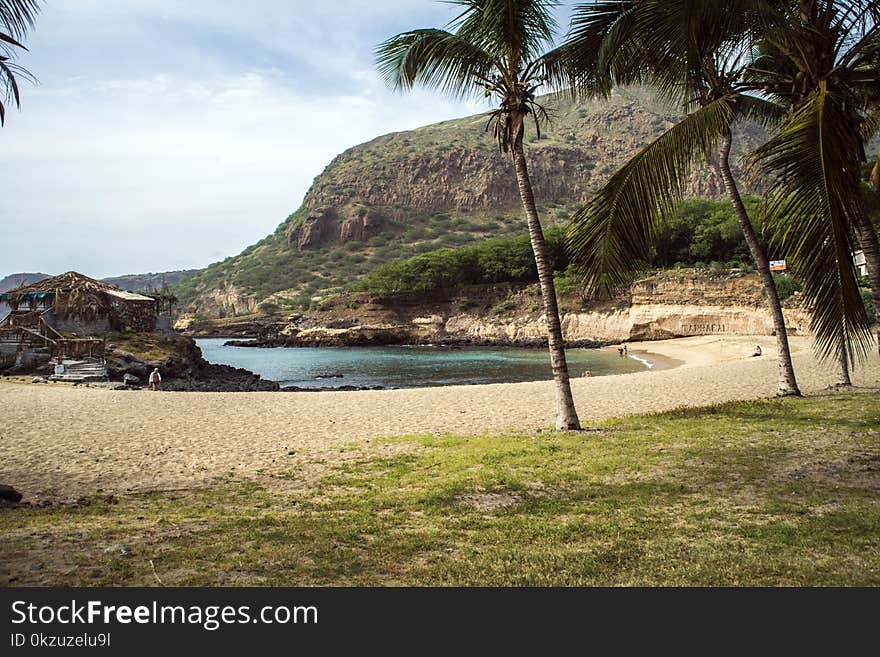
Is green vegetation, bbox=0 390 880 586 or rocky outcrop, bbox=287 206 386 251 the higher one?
rocky outcrop, bbox=287 206 386 251

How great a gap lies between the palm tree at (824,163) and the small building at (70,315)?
34190 millimetres

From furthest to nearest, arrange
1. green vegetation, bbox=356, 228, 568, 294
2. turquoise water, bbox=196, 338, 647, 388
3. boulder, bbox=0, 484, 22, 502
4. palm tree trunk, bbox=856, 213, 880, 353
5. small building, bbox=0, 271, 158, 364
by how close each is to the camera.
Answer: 1. green vegetation, bbox=356, 228, 568, 294
2. turquoise water, bbox=196, 338, 647, 388
3. small building, bbox=0, 271, 158, 364
4. palm tree trunk, bbox=856, 213, 880, 353
5. boulder, bbox=0, 484, 22, 502

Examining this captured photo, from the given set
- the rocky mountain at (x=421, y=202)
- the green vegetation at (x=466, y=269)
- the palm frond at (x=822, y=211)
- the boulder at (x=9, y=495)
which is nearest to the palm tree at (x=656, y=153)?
the palm frond at (x=822, y=211)

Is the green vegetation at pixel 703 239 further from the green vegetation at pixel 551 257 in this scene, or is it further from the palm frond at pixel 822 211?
the palm frond at pixel 822 211

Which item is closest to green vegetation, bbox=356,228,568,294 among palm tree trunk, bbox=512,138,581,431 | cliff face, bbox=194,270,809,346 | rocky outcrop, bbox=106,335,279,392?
cliff face, bbox=194,270,809,346

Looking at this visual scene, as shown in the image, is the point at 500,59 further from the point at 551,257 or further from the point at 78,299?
the point at 551,257

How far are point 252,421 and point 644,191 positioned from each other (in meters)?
11.1

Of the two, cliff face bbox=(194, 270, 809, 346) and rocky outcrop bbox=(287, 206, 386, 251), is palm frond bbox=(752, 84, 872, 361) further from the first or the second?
rocky outcrop bbox=(287, 206, 386, 251)

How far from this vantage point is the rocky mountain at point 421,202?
127 meters

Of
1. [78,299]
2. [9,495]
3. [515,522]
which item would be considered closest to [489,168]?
[78,299]

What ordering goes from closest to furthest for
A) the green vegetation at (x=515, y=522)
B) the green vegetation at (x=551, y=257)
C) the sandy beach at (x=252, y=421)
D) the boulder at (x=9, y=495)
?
the green vegetation at (x=515, y=522), the boulder at (x=9, y=495), the sandy beach at (x=252, y=421), the green vegetation at (x=551, y=257)

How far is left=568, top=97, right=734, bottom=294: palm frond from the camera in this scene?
596 cm

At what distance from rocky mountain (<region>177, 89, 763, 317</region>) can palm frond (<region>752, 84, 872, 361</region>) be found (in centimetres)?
11645

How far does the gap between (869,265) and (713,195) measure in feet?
404
